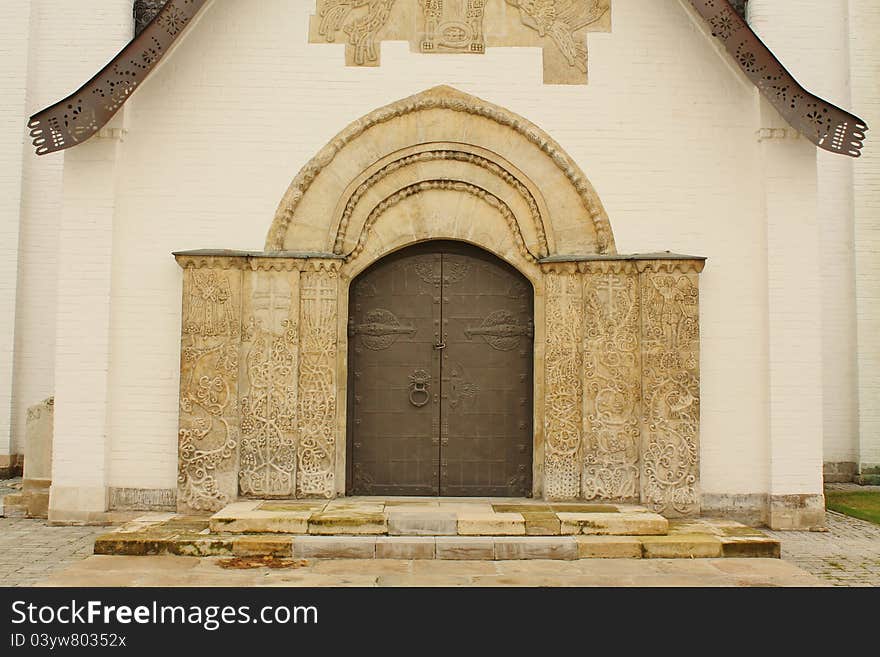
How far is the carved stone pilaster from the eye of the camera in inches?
322

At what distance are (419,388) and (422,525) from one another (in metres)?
1.64

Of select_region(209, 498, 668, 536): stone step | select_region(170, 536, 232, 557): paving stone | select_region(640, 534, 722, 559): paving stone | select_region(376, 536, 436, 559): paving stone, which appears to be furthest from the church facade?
select_region(376, 536, 436, 559): paving stone

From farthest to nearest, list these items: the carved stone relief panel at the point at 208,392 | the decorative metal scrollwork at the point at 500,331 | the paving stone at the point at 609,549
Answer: the decorative metal scrollwork at the point at 500,331
the carved stone relief panel at the point at 208,392
the paving stone at the point at 609,549

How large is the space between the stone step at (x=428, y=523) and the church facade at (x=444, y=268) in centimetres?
79

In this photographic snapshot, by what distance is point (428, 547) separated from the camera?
22.8 ft

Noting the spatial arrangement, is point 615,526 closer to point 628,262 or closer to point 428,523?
point 428,523

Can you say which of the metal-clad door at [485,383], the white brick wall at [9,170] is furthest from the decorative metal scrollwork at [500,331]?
the white brick wall at [9,170]

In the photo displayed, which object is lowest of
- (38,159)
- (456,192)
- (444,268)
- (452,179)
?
(444,268)

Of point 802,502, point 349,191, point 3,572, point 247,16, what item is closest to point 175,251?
point 349,191

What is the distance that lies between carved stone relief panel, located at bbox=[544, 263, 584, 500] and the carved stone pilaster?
192 centimetres

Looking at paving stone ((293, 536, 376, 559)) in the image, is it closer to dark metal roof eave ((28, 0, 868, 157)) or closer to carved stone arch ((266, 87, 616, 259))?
carved stone arch ((266, 87, 616, 259))

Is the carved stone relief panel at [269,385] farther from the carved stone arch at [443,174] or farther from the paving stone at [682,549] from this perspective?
the paving stone at [682,549]

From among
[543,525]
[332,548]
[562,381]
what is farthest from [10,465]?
[543,525]

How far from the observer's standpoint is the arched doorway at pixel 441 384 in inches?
335
